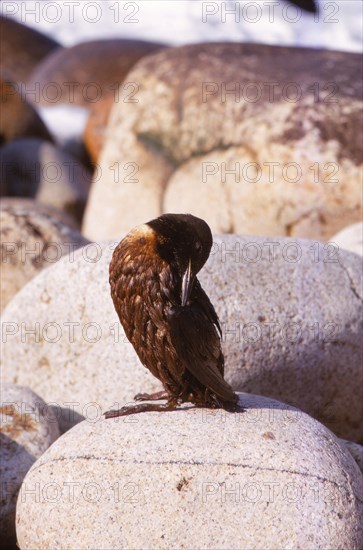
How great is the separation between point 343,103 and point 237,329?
319cm

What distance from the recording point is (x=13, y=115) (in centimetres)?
1165

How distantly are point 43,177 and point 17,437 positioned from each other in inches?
233

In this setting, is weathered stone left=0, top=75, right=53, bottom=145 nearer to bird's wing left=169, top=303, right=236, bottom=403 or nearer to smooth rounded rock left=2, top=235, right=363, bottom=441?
smooth rounded rock left=2, top=235, right=363, bottom=441

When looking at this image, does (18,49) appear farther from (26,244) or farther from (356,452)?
(356,452)

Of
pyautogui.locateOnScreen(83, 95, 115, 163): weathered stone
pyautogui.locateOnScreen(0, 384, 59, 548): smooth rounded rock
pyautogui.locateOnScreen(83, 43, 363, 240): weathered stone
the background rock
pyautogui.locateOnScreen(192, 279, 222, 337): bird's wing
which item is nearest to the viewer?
pyautogui.locateOnScreen(192, 279, 222, 337): bird's wing

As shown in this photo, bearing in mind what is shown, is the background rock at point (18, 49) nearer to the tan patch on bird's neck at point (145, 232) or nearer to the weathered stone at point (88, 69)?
the weathered stone at point (88, 69)

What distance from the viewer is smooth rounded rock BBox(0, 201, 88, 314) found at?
600 cm

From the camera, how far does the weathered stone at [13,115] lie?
11.5 metres

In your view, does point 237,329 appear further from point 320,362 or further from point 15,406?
point 15,406

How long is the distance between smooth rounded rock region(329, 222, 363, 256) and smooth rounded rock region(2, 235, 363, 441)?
1.91 feet

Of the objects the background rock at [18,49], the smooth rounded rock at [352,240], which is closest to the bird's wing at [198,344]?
the smooth rounded rock at [352,240]

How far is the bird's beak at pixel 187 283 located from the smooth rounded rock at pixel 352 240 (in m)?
2.25

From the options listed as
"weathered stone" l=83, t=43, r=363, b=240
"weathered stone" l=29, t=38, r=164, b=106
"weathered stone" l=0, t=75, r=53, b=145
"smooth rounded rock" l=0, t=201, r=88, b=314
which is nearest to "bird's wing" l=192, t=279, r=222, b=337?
"smooth rounded rock" l=0, t=201, r=88, b=314

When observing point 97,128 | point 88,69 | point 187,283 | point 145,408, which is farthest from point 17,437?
point 88,69
